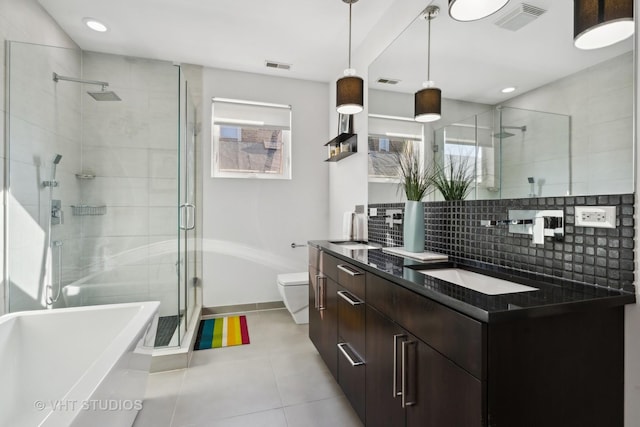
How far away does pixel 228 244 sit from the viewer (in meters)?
3.22

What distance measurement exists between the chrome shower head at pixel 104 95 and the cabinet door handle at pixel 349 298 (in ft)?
7.61

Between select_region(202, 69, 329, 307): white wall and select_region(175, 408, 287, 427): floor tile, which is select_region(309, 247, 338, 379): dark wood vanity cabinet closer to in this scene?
select_region(175, 408, 287, 427): floor tile

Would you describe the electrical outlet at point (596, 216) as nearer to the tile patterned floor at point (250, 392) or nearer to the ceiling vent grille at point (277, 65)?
the tile patterned floor at point (250, 392)

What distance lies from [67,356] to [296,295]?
168 cm

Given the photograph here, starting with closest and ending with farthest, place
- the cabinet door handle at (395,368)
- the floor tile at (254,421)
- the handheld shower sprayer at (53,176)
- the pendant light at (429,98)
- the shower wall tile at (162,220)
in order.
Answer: the cabinet door handle at (395,368) → the floor tile at (254,421) → the pendant light at (429,98) → the handheld shower sprayer at (53,176) → the shower wall tile at (162,220)

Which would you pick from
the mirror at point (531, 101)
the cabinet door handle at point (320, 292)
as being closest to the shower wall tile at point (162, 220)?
the cabinet door handle at point (320, 292)

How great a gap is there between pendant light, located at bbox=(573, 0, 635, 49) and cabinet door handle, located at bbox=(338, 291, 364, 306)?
1313 mm

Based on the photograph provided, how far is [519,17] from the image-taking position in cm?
129

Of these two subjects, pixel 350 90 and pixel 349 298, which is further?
pixel 350 90

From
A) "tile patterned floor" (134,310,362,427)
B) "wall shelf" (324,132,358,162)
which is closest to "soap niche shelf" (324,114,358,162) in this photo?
"wall shelf" (324,132,358,162)

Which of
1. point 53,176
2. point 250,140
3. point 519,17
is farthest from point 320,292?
point 53,176

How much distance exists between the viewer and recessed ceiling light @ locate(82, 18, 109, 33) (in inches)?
91.7

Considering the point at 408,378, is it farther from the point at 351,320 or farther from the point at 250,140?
the point at 250,140

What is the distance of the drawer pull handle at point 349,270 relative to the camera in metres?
1.50
